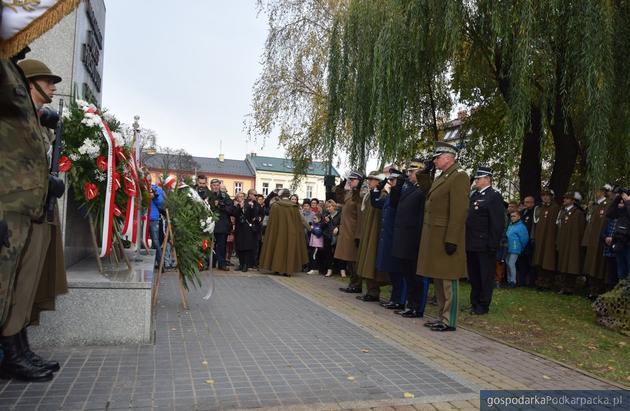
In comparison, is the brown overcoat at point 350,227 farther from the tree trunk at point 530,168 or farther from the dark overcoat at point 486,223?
the tree trunk at point 530,168

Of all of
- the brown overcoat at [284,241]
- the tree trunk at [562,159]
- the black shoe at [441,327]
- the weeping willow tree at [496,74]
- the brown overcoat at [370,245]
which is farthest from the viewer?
the tree trunk at [562,159]

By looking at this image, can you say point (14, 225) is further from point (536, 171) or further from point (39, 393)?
point (536, 171)

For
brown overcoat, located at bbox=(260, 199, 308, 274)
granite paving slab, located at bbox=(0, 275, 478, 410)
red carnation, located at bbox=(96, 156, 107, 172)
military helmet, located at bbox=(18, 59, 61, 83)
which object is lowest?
granite paving slab, located at bbox=(0, 275, 478, 410)

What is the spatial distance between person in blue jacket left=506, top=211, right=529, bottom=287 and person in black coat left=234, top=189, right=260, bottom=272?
5617 millimetres

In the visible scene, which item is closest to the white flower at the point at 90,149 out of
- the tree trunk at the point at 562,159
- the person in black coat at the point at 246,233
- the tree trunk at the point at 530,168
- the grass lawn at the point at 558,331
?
the grass lawn at the point at 558,331

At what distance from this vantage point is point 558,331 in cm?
675

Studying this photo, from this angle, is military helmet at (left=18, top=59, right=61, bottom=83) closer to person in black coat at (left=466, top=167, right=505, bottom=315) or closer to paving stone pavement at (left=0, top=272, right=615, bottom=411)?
paving stone pavement at (left=0, top=272, right=615, bottom=411)

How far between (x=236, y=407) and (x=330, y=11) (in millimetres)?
17899

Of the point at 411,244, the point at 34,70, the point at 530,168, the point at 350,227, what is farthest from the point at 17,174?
the point at 530,168

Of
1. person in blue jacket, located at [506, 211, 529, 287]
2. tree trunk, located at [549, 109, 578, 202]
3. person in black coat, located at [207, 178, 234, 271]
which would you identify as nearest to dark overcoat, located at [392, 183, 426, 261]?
person in blue jacket, located at [506, 211, 529, 287]

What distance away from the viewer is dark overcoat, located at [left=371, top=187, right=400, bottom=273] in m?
7.79

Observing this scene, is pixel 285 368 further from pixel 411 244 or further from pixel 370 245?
pixel 370 245

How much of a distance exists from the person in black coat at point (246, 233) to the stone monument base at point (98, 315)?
24.8 ft

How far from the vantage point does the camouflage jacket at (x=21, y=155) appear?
254 centimetres
